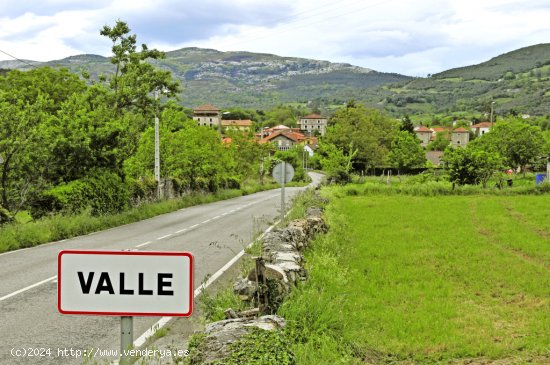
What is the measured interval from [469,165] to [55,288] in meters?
34.6

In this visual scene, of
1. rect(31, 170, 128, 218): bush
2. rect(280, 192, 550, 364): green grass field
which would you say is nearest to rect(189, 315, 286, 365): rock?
rect(280, 192, 550, 364): green grass field

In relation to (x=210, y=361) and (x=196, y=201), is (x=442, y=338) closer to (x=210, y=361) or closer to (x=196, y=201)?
(x=210, y=361)

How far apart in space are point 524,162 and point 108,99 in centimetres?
5370

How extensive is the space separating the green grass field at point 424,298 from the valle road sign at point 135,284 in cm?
307

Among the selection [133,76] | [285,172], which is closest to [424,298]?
[285,172]

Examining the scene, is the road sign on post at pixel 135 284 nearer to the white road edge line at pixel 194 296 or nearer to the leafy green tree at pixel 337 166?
the white road edge line at pixel 194 296

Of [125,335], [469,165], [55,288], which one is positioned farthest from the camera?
[469,165]

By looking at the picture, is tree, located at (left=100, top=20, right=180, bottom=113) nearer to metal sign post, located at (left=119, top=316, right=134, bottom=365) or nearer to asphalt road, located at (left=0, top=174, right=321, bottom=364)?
asphalt road, located at (left=0, top=174, right=321, bottom=364)

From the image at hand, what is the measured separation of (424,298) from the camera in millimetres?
9836

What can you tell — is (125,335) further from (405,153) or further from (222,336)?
(405,153)

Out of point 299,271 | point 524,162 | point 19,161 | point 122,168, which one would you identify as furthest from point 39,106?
point 524,162

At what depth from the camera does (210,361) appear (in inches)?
186

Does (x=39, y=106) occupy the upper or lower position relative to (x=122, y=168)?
upper

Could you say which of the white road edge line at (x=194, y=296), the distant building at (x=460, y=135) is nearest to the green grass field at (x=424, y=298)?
the white road edge line at (x=194, y=296)
